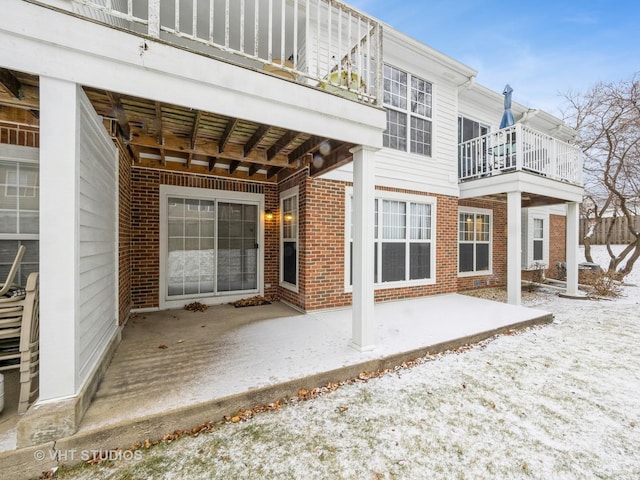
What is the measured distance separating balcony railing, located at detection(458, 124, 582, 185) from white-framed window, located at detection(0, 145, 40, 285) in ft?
27.5

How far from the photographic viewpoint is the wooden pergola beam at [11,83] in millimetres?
2062

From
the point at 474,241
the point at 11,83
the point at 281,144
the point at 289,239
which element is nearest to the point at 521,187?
the point at 474,241

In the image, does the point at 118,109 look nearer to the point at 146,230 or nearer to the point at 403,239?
the point at 146,230

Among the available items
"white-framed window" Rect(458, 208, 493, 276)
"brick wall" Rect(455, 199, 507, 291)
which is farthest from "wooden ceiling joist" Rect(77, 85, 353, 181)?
"brick wall" Rect(455, 199, 507, 291)

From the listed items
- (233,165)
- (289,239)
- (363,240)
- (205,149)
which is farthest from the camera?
(289,239)

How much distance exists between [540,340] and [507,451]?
3.19 metres

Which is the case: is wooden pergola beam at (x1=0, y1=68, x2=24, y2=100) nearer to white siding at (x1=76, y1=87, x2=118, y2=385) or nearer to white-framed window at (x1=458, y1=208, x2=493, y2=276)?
white siding at (x1=76, y1=87, x2=118, y2=385)

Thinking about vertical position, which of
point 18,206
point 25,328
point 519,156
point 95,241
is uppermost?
point 519,156

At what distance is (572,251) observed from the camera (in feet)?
25.5

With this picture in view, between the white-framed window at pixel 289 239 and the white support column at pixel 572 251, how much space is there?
25.5 ft

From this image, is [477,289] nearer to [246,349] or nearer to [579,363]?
[579,363]

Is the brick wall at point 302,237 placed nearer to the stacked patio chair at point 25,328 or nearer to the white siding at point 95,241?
the white siding at point 95,241

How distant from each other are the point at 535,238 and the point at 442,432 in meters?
10.6

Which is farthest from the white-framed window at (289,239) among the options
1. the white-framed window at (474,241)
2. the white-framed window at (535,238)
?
the white-framed window at (535,238)
